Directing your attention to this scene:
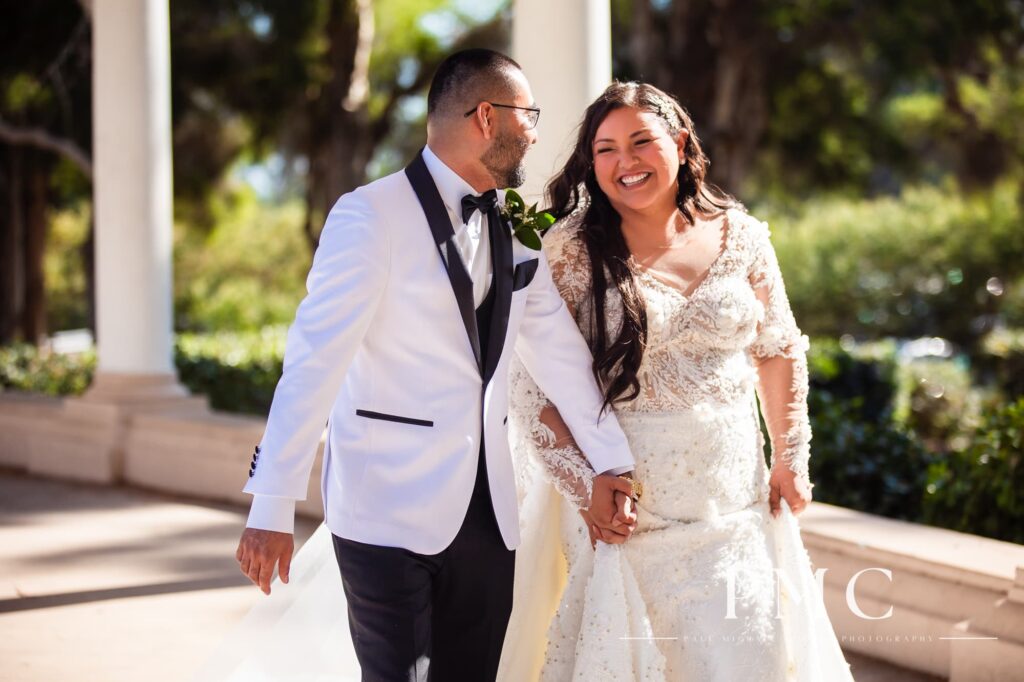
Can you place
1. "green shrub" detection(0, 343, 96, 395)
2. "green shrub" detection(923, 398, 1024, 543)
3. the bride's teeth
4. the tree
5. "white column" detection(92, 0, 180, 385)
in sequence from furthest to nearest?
the tree < "green shrub" detection(0, 343, 96, 395) < "white column" detection(92, 0, 180, 385) < "green shrub" detection(923, 398, 1024, 543) < the bride's teeth

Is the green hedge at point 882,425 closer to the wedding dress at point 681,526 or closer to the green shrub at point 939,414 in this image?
the green shrub at point 939,414

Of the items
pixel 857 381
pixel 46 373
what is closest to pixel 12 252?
pixel 46 373

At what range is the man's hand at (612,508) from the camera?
2.96 meters

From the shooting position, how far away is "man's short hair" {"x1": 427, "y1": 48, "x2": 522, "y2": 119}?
269 cm

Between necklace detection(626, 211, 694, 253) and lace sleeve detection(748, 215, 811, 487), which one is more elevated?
necklace detection(626, 211, 694, 253)

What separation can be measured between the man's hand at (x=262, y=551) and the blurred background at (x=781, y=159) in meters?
3.82

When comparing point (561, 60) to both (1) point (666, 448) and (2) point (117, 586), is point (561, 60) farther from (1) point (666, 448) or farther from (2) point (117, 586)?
(2) point (117, 586)

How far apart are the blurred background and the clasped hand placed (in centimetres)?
294

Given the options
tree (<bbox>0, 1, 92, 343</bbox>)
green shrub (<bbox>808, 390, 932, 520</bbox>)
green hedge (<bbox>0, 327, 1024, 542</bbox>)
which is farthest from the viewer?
tree (<bbox>0, 1, 92, 343</bbox>)

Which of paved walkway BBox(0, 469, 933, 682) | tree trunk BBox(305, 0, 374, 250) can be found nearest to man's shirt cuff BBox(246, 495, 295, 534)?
paved walkway BBox(0, 469, 933, 682)

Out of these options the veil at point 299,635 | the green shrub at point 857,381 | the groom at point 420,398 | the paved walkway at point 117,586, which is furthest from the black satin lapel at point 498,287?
the green shrub at point 857,381

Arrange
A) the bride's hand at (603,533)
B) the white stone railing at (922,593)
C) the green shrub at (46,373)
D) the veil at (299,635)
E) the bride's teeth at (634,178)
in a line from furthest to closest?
the green shrub at (46,373), the white stone railing at (922,593), the veil at (299,635), the bride's teeth at (634,178), the bride's hand at (603,533)

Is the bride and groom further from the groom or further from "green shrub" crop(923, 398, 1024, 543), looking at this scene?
"green shrub" crop(923, 398, 1024, 543)

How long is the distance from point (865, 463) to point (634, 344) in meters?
3.62
